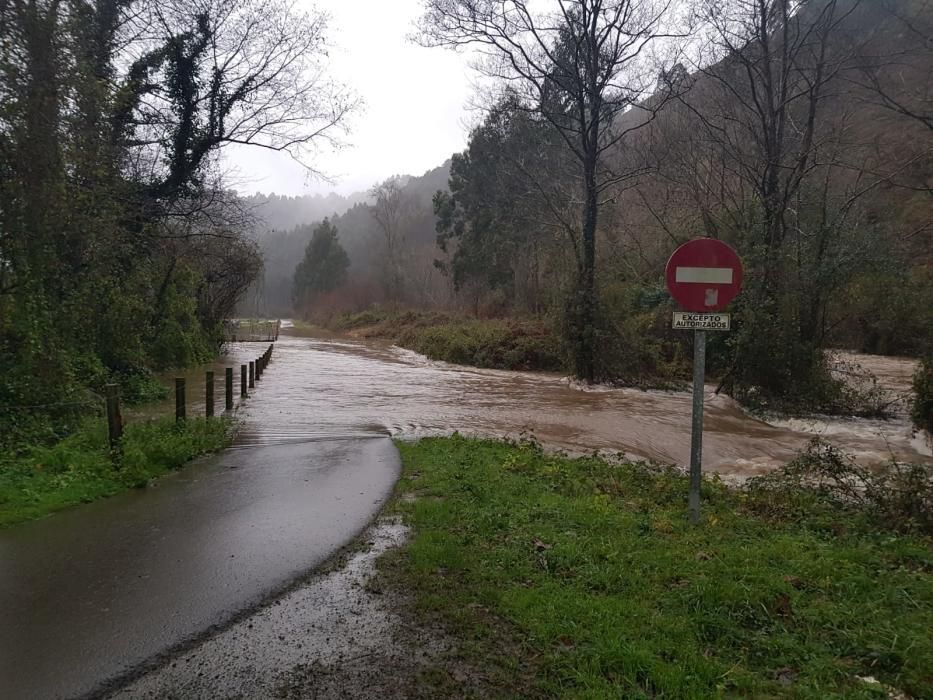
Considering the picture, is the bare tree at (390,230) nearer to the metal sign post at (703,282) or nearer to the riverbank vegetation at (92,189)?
the riverbank vegetation at (92,189)

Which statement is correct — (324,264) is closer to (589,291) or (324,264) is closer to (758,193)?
(589,291)

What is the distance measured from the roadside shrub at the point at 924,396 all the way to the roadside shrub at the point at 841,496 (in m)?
5.21

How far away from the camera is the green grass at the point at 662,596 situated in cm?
322

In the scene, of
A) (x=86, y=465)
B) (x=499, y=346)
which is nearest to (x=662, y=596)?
(x=86, y=465)

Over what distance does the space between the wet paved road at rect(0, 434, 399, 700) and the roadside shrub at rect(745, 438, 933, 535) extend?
174 inches

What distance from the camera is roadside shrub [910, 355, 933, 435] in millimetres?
11570

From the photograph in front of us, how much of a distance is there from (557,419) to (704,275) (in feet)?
30.8

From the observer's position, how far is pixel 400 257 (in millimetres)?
67312

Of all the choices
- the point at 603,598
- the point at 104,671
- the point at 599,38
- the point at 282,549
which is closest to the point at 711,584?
the point at 603,598

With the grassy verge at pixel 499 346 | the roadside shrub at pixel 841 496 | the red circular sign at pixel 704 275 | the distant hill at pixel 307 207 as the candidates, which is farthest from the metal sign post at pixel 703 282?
the distant hill at pixel 307 207

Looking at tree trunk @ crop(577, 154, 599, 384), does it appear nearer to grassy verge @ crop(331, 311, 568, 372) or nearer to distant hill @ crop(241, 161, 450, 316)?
grassy verge @ crop(331, 311, 568, 372)

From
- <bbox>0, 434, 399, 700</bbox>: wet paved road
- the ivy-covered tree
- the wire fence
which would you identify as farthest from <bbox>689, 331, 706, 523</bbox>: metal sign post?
the ivy-covered tree

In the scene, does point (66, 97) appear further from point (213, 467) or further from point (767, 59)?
point (767, 59)

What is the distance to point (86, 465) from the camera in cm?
733
